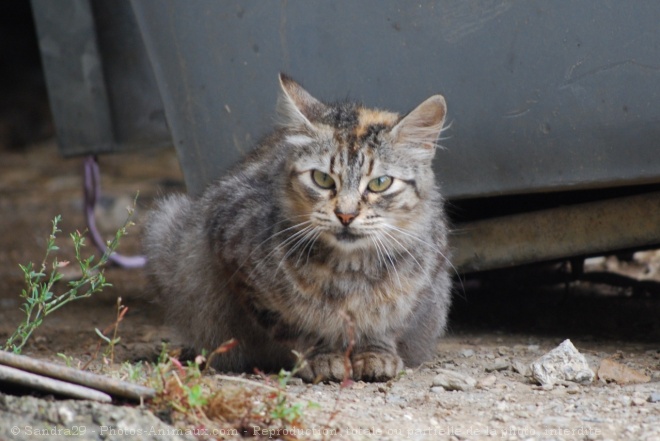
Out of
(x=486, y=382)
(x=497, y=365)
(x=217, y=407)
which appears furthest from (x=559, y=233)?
(x=217, y=407)

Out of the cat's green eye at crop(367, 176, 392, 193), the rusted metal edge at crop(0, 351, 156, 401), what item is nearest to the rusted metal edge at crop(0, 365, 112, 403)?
the rusted metal edge at crop(0, 351, 156, 401)

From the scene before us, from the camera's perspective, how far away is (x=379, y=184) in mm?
3680

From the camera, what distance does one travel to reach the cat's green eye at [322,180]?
3676 mm

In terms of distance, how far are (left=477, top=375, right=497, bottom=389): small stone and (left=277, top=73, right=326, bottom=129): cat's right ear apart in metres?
1.20

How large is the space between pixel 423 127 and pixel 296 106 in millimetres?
512

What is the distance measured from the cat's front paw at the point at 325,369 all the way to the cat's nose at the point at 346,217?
1.97 feet

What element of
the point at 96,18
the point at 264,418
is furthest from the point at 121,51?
the point at 264,418

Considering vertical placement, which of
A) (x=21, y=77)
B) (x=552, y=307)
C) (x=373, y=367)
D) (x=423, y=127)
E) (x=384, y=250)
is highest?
(x=21, y=77)

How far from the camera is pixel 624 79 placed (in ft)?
12.2

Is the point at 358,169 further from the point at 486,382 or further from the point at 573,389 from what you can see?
the point at 573,389

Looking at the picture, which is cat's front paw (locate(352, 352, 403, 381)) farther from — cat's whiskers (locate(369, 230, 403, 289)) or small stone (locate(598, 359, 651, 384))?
small stone (locate(598, 359, 651, 384))

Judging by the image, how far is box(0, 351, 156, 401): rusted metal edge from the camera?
9.24 ft

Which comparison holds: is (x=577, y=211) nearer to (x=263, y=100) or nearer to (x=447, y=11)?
(x=447, y=11)

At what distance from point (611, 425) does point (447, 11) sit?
1.85 m
